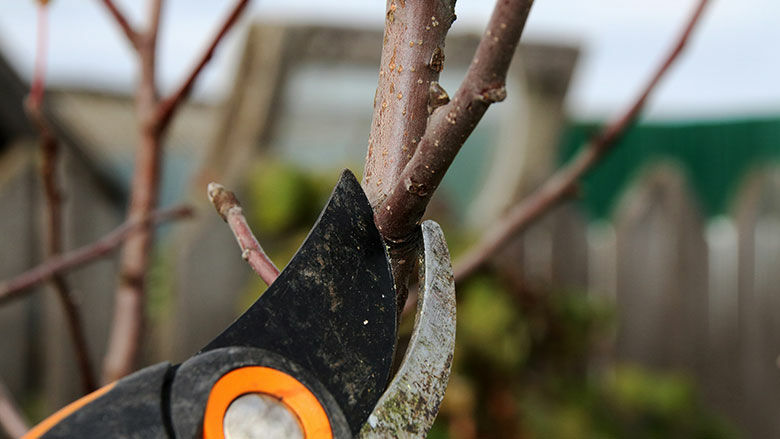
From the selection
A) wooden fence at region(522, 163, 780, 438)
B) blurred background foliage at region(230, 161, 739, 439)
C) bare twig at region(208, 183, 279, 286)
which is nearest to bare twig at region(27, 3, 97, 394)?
bare twig at region(208, 183, 279, 286)

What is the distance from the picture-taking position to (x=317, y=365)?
409mm

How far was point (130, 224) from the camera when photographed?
2.57 feet

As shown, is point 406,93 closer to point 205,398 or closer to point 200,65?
point 205,398

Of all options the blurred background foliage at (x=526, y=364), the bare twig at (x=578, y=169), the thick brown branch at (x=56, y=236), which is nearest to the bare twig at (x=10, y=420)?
the thick brown branch at (x=56, y=236)

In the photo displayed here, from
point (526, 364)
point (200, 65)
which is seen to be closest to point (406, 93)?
point (200, 65)

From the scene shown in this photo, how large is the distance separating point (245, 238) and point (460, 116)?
0.53 feet

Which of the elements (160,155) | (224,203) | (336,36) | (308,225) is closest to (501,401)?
(308,225)

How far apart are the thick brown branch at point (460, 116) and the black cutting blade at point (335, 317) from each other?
0.10ft

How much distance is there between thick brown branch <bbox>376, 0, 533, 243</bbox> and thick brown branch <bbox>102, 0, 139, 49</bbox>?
466 millimetres

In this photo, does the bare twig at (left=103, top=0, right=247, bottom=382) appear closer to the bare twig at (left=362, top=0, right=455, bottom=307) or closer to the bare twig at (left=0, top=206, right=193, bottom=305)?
the bare twig at (left=0, top=206, right=193, bottom=305)

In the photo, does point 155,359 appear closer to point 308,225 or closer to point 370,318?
point 308,225

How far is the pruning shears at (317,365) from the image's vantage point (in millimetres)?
399

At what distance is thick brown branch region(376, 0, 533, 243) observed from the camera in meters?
0.31

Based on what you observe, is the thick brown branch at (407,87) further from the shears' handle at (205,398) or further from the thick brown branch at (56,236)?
the thick brown branch at (56,236)
